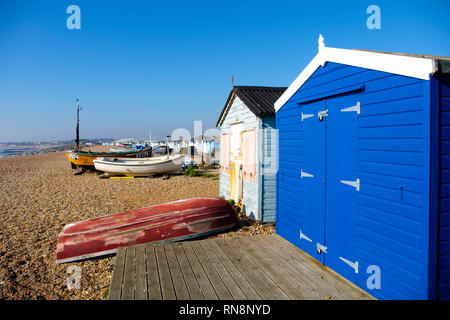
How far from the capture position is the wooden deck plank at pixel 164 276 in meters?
3.85

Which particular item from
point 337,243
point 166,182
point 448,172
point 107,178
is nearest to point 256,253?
point 337,243

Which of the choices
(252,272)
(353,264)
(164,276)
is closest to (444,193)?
(353,264)

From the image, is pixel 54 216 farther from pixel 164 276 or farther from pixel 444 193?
pixel 444 193

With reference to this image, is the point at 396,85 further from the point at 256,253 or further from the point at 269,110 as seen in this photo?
the point at 269,110

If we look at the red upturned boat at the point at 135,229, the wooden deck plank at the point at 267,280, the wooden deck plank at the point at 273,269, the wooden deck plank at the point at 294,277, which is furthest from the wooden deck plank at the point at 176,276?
the wooden deck plank at the point at 294,277

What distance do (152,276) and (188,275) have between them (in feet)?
1.71

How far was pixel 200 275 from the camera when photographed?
439cm

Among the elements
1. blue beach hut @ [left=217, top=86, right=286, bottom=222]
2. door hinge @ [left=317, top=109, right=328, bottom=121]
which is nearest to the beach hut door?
blue beach hut @ [left=217, top=86, right=286, bottom=222]

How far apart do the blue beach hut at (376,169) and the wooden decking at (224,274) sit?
36 cm

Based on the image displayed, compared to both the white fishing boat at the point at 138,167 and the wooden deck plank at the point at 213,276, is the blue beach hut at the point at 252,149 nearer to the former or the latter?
the wooden deck plank at the point at 213,276

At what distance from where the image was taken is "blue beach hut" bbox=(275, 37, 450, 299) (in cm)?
299

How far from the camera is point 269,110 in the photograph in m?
7.78

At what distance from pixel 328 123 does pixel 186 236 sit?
3681mm

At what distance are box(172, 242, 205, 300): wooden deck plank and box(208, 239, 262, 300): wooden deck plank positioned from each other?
55 cm
